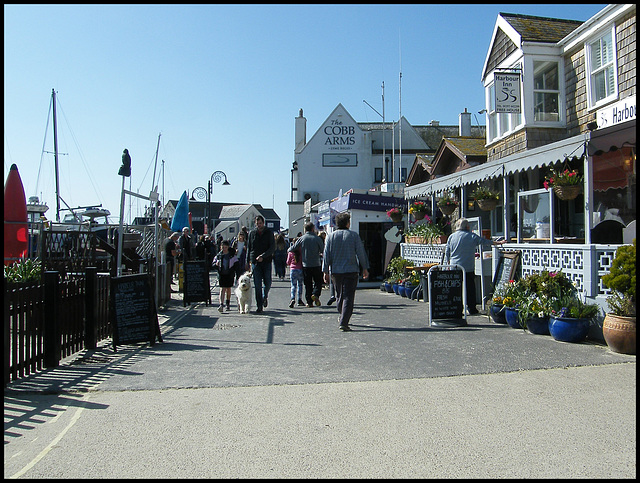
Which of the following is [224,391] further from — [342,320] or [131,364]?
[342,320]

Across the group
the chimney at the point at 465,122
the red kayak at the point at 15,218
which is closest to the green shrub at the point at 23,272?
the red kayak at the point at 15,218

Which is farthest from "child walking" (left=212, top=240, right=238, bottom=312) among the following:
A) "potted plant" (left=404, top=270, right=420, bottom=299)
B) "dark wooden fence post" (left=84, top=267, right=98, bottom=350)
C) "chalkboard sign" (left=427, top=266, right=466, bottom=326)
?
"chalkboard sign" (left=427, top=266, right=466, bottom=326)

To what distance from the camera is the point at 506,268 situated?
10.7 meters

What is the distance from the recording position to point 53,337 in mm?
6863

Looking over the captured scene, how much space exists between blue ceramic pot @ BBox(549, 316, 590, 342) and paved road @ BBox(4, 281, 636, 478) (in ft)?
0.52

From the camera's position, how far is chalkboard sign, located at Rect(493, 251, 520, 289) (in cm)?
1040

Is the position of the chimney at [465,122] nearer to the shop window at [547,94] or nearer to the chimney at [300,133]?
the shop window at [547,94]

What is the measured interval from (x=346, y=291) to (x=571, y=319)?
350 cm

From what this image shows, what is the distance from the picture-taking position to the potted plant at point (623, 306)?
6.95m

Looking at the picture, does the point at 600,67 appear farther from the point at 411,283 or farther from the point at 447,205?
the point at 411,283

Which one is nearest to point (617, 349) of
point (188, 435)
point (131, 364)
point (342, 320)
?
point (342, 320)

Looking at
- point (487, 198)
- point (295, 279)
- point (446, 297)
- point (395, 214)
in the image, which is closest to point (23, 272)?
point (295, 279)

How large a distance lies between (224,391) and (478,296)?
348 inches

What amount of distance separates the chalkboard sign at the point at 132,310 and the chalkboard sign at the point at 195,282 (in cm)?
489
